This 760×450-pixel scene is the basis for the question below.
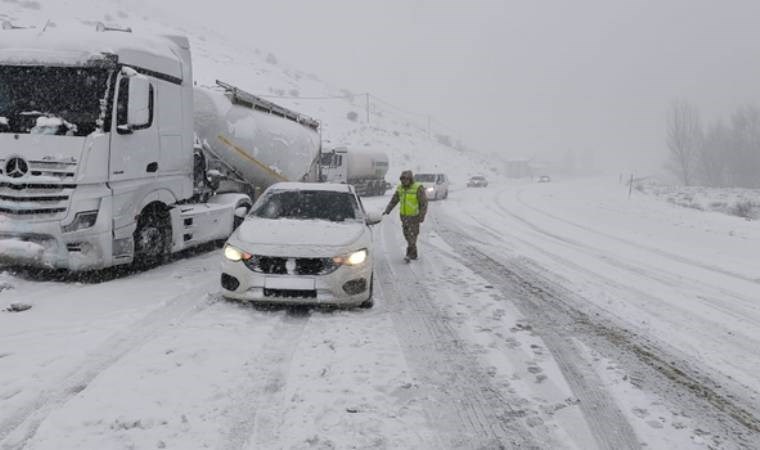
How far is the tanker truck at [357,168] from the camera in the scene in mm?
29938

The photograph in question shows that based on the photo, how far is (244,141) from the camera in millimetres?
11938

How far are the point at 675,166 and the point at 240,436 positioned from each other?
3738 inches

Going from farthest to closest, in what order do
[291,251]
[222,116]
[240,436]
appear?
1. [222,116]
2. [291,251]
3. [240,436]

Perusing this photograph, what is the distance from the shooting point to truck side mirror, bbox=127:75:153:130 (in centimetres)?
741

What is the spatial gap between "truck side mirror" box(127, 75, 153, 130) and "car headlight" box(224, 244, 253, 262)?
2.59 m

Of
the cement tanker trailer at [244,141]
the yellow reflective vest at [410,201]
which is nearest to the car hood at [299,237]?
the yellow reflective vest at [410,201]

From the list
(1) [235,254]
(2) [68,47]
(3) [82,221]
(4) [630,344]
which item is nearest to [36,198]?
(3) [82,221]

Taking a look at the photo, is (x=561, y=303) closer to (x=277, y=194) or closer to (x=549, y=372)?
(x=549, y=372)

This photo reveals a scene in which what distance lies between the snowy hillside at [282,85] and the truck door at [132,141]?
1609 inches

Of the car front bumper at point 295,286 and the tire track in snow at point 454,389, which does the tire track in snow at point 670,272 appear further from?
the car front bumper at point 295,286

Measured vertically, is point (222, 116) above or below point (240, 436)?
above

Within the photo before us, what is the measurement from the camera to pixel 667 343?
5797 millimetres

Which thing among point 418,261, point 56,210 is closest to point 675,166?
point 418,261

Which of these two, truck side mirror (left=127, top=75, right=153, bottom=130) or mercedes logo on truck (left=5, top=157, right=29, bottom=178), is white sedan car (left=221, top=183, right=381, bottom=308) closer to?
truck side mirror (left=127, top=75, right=153, bottom=130)
